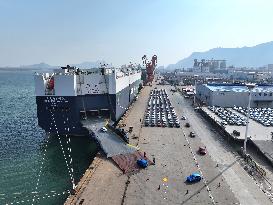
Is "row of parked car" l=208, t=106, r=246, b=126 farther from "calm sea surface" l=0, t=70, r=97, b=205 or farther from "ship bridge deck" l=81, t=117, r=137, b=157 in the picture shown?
"calm sea surface" l=0, t=70, r=97, b=205

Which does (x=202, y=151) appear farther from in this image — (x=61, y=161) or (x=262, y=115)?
(x=262, y=115)

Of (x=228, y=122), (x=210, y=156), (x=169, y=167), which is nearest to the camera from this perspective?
(x=169, y=167)

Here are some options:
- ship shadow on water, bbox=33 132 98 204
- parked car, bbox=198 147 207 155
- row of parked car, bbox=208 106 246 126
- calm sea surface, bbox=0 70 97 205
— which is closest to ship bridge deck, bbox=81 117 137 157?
ship shadow on water, bbox=33 132 98 204

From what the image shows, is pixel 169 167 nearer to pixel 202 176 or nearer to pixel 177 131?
pixel 202 176

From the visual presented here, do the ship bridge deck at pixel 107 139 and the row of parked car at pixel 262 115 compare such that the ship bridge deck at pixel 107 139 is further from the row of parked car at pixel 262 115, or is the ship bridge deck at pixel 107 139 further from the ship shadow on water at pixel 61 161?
the row of parked car at pixel 262 115

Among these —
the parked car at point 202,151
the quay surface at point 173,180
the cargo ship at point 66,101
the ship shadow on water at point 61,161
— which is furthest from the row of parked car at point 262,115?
the ship shadow on water at point 61,161

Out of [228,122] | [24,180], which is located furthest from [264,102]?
[24,180]
